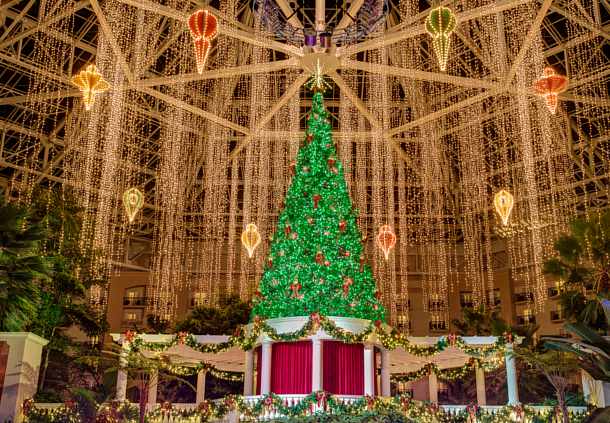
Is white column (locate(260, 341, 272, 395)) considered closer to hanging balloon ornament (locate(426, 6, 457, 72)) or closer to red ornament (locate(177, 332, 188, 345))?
red ornament (locate(177, 332, 188, 345))

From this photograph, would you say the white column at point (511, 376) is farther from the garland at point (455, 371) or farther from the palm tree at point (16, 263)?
the palm tree at point (16, 263)

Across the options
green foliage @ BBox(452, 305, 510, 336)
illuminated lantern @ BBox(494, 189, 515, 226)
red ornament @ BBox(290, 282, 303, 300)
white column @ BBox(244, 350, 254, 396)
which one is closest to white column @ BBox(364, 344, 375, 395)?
red ornament @ BBox(290, 282, 303, 300)

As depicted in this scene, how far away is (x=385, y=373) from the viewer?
66.7 ft

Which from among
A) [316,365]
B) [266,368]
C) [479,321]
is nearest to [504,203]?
[316,365]

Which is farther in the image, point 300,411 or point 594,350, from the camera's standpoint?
point 300,411

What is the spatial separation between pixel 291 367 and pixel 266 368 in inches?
29.4

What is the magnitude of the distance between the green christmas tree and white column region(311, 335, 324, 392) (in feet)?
2.88

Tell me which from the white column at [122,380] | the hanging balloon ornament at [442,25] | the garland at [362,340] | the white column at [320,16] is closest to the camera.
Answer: the hanging balloon ornament at [442,25]

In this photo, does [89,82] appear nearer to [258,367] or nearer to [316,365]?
[258,367]

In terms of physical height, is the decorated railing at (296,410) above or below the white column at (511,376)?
below

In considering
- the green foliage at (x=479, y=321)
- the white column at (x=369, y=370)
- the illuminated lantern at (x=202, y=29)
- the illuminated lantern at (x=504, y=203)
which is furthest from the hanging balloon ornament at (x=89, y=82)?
the green foliage at (x=479, y=321)

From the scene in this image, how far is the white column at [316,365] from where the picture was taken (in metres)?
17.7

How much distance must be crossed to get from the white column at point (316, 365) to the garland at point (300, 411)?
2.77ft

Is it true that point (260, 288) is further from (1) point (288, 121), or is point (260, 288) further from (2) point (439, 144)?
(2) point (439, 144)
